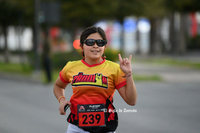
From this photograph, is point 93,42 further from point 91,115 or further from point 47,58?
point 47,58

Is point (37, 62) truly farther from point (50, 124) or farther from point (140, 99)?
point (50, 124)

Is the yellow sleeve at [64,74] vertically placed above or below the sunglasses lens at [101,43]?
below

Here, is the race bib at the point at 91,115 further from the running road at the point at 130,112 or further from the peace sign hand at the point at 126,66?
the running road at the point at 130,112

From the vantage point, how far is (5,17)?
25.8 meters

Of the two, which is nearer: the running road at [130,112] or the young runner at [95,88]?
the young runner at [95,88]

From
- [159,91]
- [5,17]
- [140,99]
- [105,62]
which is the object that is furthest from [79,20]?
[105,62]

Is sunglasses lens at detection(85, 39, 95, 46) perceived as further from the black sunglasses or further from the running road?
the running road

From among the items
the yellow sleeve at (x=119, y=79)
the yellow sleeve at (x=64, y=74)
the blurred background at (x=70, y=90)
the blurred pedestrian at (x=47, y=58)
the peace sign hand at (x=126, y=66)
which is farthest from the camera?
the blurred pedestrian at (x=47, y=58)

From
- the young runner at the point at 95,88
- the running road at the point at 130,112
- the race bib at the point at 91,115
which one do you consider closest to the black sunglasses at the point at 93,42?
the young runner at the point at 95,88

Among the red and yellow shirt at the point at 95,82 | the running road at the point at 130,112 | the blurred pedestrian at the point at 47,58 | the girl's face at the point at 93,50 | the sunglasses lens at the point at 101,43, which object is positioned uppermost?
the sunglasses lens at the point at 101,43

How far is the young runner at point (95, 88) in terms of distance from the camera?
2971 mm

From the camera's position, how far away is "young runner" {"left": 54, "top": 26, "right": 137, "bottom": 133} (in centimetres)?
297

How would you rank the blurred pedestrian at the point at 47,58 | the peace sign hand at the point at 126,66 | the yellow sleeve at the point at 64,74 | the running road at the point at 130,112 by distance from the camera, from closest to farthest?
the peace sign hand at the point at 126,66 < the yellow sleeve at the point at 64,74 < the running road at the point at 130,112 < the blurred pedestrian at the point at 47,58

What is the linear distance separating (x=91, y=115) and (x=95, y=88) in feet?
0.75
